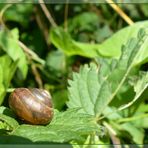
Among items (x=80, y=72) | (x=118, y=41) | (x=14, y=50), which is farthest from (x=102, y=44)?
(x=80, y=72)

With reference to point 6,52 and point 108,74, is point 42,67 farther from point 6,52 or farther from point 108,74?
point 108,74

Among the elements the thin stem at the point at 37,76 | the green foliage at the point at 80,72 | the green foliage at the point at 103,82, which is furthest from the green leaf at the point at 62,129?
the thin stem at the point at 37,76

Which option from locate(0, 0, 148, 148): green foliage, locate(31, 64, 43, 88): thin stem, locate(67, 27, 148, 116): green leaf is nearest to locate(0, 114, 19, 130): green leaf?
locate(0, 0, 148, 148): green foliage

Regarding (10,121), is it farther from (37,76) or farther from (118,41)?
(37,76)

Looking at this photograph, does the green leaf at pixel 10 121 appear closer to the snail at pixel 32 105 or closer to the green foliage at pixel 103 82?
the snail at pixel 32 105

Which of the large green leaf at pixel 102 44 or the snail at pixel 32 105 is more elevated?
the large green leaf at pixel 102 44

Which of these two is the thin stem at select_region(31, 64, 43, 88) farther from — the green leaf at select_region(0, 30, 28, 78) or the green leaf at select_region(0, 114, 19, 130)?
the green leaf at select_region(0, 114, 19, 130)
